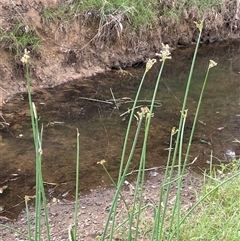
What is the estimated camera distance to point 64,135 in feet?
12.0

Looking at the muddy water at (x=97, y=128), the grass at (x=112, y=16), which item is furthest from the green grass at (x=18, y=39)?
the muddy water at (x=97, y=128)

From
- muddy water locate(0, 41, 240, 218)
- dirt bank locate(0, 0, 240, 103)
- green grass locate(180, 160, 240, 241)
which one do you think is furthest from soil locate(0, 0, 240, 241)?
green grass locate(180, 160, 240, 241)

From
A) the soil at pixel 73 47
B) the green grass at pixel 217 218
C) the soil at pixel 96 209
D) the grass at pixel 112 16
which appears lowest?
the soil at pixel 96 209

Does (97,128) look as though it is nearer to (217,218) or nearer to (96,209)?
(96,209)

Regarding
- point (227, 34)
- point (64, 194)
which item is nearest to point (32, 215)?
point (64, 194)

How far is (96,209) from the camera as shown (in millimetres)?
2752

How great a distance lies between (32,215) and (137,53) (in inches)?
126

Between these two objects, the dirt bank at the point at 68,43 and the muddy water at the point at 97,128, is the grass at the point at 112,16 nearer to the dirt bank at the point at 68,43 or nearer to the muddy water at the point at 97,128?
the dirt bank at the point at 68,43

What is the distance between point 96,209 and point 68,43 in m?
2.61

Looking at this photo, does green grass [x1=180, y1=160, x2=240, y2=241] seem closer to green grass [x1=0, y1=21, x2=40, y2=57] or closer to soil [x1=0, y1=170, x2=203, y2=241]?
soil [x1=0, y1=170, x2=203, y2=241]

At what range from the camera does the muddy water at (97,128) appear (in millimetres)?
3080

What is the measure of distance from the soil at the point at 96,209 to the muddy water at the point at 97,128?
0.11 meters

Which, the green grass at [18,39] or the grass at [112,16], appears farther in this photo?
the grass at [112,16]

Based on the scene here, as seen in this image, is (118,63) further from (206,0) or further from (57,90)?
(206,0)
